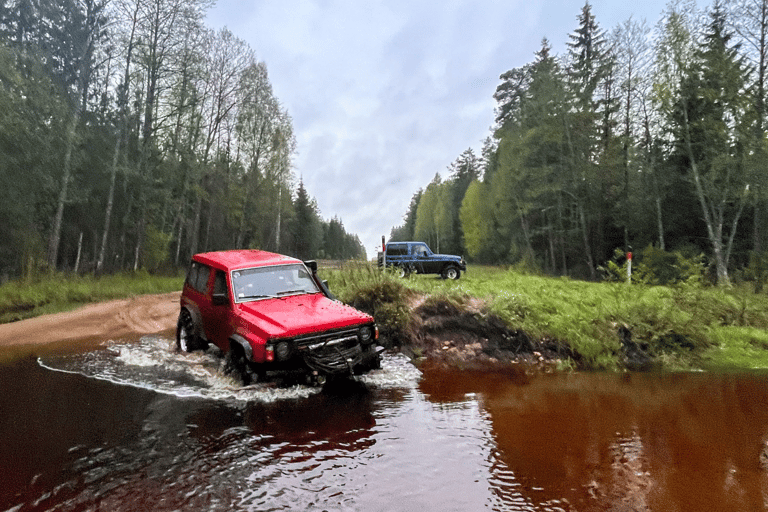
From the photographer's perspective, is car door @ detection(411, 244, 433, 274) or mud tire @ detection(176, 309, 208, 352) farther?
car door @ detection(411, 244, 433, 274)

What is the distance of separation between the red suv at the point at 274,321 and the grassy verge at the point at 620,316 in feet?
9.29

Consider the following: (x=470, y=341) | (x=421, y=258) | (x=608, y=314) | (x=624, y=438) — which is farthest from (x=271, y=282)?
(x=421, y=258)

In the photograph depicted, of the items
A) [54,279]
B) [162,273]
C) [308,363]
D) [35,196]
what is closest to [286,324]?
[308,363]

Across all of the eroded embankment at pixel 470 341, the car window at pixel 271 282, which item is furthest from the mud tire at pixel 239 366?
the eroded embankment at pixel 470 341

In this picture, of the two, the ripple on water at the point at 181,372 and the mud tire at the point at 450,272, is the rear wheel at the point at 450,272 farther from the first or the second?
the ripple on water at the point at 181,372

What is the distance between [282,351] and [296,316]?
66 centimetres

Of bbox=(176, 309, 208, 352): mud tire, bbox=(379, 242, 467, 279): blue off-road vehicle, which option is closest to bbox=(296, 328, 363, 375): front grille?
bbox=(176, 309, 208, 352): mud tire

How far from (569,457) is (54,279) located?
17570mm

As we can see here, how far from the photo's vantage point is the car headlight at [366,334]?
7004 mm

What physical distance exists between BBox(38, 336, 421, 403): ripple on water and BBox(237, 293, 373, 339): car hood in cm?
92

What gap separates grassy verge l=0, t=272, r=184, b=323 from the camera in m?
13.5

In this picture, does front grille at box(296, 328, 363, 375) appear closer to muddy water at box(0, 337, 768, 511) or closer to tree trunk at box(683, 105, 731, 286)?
muddy water at box(0, 337, 768, 511)

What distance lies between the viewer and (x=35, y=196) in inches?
808

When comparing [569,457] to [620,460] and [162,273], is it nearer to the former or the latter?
[620,460]
